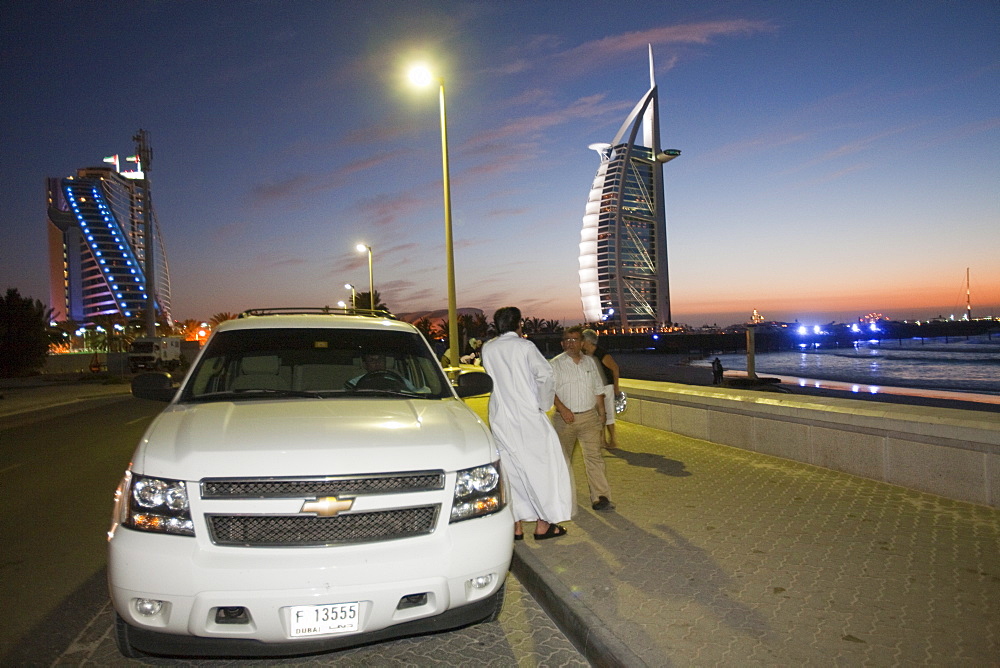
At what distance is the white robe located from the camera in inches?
202

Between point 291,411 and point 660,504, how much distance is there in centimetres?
394

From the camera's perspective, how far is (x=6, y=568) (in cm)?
511

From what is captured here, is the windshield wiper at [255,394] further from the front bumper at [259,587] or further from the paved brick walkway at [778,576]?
the paved brick walkway at [778,576]

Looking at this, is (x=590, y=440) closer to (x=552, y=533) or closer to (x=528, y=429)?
(x=552, y=533)

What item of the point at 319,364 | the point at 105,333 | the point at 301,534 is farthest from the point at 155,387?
the point at 105,333

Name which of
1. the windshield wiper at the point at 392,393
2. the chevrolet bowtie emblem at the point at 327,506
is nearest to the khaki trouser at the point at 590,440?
the windshield wiper at the point at 392,393

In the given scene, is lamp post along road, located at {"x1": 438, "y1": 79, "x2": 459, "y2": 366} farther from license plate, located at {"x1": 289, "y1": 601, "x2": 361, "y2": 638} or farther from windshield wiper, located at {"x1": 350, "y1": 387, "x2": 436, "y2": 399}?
license plate, located at {"x1": 289, "y1": 601, "x2": 361, "y2": 638}

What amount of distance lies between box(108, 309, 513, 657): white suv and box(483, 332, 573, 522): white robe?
1.67 metres

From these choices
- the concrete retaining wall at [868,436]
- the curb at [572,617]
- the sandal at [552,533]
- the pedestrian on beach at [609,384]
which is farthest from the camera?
the pedestrian on beach at [609,384]

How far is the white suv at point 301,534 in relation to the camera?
9.16 ft

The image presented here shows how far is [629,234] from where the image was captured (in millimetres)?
175500

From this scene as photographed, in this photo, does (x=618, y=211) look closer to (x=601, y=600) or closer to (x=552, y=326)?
(x=552, y=326)

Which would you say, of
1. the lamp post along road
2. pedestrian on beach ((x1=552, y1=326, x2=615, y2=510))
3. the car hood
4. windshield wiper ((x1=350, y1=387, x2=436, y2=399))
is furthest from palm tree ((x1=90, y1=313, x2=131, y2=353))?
the car hood

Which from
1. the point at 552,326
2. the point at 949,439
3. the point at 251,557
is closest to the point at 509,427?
the point at 251,557
